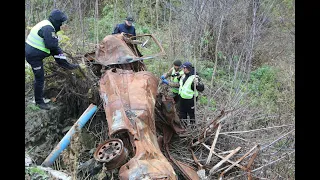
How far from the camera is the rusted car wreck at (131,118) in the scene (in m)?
3.45

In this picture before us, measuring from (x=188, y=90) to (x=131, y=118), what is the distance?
240cm

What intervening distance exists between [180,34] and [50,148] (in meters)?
4.91

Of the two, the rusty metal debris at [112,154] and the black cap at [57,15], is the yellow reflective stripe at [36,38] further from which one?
the rusty metal debris at [112,154]

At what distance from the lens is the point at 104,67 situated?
5.48m

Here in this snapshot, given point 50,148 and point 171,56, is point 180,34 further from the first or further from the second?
point 50,148

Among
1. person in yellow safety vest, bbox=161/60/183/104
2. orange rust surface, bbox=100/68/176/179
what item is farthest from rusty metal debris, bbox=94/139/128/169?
person in yellow safety vest, bbox=161/60/183/104

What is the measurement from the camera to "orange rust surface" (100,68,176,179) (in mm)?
3473

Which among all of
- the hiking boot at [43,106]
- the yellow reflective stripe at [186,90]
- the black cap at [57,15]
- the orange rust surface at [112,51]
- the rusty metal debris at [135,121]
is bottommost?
the yellow reflective stripe at [186,90]

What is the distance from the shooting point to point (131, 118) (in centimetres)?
409

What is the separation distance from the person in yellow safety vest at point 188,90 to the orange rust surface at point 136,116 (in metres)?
1.36

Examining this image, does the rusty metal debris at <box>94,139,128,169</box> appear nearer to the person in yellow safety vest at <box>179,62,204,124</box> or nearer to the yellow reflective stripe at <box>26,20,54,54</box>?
the yellow reflective stripe at <box>26,20,54,54</box>

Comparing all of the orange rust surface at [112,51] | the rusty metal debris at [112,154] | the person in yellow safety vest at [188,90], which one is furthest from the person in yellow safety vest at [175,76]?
the rusty metal debris at [112,154]
